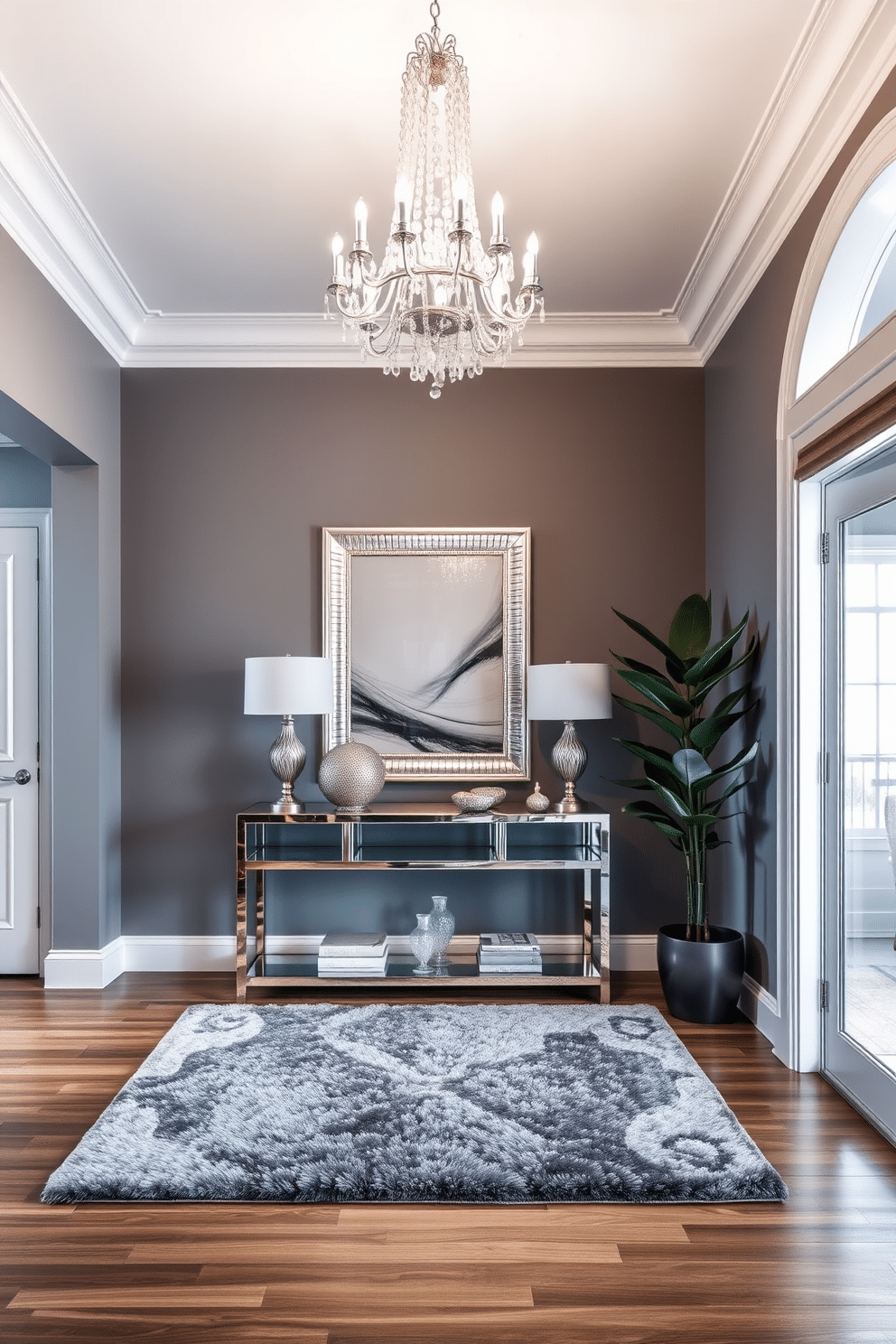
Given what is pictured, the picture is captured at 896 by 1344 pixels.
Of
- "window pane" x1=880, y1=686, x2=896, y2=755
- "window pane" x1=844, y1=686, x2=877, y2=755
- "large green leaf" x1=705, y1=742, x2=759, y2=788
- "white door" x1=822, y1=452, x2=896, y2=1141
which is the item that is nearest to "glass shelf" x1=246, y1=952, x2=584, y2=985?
"large green leaf" x1=705, y1=742, x2=759, y2=788

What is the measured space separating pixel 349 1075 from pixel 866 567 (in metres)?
2.23

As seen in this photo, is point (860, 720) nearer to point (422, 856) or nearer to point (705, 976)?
point (705, 976)

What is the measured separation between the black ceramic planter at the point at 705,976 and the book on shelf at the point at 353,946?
118 centimetres

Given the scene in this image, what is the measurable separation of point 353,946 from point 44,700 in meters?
1.84

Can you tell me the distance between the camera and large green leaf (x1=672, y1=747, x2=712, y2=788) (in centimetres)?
344

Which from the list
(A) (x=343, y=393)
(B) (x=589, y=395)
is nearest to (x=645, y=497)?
(B) (x=589, y=395)

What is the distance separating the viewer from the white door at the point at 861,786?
259 cm

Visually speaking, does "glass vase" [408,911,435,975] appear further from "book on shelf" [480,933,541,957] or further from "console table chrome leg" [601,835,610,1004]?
"console table chrome leg" [601,835,610,1004]

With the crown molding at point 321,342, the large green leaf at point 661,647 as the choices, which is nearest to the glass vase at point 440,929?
the large green leaf at point 661,647

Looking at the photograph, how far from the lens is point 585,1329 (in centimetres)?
177

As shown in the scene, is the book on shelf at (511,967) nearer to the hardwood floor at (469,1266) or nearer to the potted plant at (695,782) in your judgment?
the potted plant at (695,782)

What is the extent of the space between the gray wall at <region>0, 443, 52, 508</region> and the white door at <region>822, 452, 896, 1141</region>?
340 centimetres

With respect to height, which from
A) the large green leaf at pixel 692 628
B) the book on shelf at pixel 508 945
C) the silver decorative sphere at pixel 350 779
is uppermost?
the large green leaf at pixel 692 628

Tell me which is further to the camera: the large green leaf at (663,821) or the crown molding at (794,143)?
the large green leaf at (663,821)
